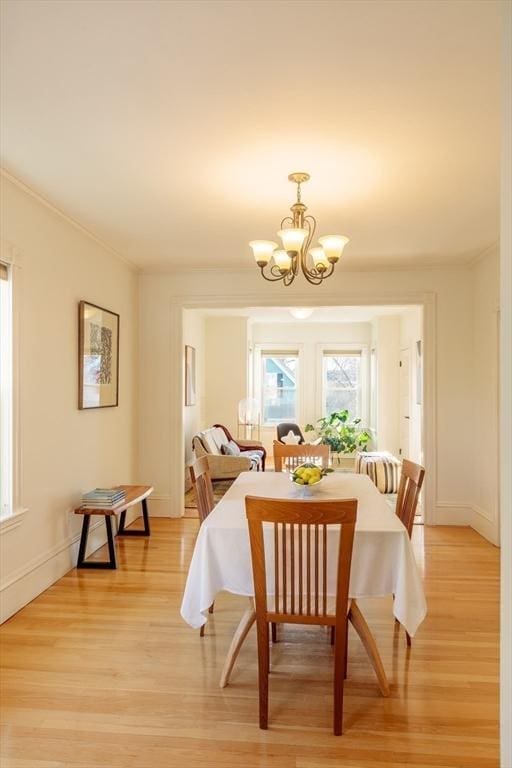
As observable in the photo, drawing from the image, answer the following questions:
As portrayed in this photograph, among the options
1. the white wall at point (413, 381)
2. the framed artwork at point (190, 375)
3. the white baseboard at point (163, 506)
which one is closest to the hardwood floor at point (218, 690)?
the white baseboard at point (163, 506)

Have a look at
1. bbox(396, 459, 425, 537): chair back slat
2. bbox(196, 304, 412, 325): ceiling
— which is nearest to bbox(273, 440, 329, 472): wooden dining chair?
bbox(396, 459, 425, 537): chair back slat

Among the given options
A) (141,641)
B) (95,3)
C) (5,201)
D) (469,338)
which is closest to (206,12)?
(95,3)

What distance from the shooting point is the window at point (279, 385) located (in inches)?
385

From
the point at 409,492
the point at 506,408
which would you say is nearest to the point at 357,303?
the point at 409,492

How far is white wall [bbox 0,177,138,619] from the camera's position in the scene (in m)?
3.20

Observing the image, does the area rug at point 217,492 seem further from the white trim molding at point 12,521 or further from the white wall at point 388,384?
the white wall at point 388,384

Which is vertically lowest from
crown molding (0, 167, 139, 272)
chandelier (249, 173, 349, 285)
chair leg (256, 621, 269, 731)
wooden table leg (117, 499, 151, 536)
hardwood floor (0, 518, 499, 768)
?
hardwood floor (0, 518, 499, 768)

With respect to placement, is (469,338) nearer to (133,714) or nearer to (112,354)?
(112,354)

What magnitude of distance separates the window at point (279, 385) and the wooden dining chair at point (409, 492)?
673 centimetres

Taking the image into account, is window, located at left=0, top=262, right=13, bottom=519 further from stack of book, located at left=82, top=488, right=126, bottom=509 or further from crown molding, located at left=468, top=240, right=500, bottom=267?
crown molding, located at left=468, top=240, right=500, bottom=267

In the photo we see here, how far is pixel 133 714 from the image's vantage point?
2.18 meters

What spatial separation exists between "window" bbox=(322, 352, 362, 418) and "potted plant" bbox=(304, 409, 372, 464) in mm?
261

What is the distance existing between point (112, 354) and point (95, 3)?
327cm

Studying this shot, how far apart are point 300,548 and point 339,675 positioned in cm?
50
